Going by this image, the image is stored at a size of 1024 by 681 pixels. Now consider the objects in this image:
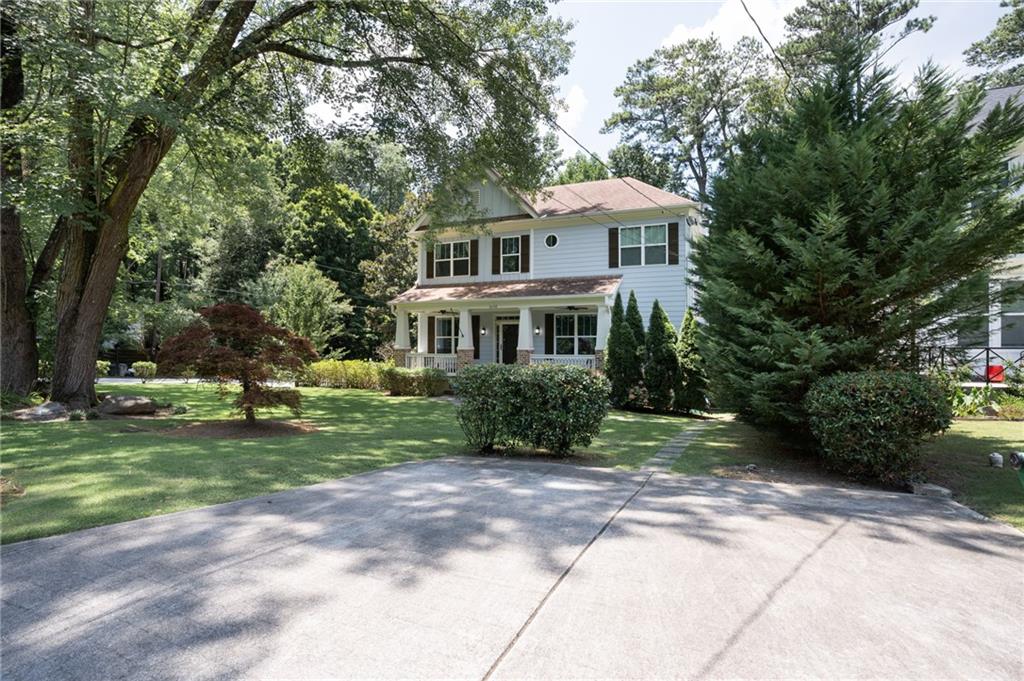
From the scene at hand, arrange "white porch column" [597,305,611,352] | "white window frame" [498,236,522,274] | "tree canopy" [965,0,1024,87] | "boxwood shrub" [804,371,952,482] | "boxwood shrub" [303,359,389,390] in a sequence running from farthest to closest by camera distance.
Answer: "tree canopy" [965,0,1024,87]
"boxwood shrub" [303,359,389,390]
"white window frame" [498,236,522,274]
"white porch column" [597,305,611,352]
"boxwood shrub" [804,371,952,482]

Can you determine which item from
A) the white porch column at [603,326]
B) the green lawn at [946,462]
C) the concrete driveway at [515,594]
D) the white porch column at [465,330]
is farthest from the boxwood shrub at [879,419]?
the white porch column at [465,330]

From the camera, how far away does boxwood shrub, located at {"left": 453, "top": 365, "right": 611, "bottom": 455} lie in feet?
23.8

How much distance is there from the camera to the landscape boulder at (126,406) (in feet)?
38.5

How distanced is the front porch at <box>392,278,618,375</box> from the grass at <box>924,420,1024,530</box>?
924 centimetres

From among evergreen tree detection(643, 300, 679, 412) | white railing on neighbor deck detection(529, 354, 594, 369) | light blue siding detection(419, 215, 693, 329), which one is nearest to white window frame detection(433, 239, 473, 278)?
light blue siding detection(419, 215, 693, 329)

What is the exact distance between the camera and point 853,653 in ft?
8.34

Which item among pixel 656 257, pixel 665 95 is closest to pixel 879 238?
pixel 656 257

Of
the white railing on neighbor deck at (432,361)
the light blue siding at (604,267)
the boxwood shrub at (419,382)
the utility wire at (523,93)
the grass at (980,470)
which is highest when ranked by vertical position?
the utility wire at (523,93)

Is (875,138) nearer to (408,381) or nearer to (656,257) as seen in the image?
(656,257)

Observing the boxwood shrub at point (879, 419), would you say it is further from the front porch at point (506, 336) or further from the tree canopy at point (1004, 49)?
the tree canopy at point (1004, 49)

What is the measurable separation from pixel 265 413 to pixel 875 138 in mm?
13018

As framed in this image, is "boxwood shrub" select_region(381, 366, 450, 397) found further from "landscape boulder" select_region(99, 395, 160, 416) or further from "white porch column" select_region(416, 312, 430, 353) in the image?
"landscape boulder" select_region(99, 395, 160, 416)

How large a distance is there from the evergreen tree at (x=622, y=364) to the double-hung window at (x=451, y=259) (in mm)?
7978

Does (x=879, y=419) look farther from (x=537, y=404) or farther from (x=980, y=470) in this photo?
(x=537, y=404)
